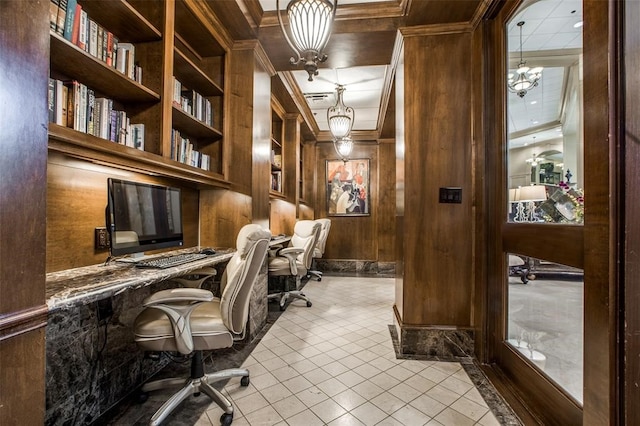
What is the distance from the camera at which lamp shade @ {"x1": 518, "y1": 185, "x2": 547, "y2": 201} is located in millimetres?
1614

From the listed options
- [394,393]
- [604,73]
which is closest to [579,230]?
[604,73]

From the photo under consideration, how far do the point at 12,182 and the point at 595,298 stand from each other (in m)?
1.83

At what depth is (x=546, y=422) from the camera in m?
1.45

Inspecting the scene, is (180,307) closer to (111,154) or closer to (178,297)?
(178,297)

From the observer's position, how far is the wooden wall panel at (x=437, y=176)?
226 cm

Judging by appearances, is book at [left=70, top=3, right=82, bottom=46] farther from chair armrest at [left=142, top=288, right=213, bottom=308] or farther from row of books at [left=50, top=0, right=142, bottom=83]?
chair armrest at [left=142, top=288, right=213, bottom=308]

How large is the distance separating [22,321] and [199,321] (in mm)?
871

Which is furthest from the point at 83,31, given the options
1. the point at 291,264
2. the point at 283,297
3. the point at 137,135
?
the point at 283,297

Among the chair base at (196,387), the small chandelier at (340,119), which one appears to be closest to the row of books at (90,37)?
the chair base at (196,387)

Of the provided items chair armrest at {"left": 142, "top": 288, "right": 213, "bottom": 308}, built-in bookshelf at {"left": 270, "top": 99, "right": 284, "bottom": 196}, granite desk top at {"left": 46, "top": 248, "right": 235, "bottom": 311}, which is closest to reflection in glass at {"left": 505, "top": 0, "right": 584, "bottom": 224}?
chair armrest at {"left": 142, "top": 288, "right": 213, "bottom": 308}

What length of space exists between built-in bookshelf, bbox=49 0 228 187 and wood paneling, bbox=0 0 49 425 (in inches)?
21.5

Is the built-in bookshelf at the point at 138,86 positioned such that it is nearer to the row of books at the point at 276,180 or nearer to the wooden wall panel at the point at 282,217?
the row of books at the point at 276,180

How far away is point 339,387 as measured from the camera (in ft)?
5.92

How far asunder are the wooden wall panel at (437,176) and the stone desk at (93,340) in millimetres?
1602
